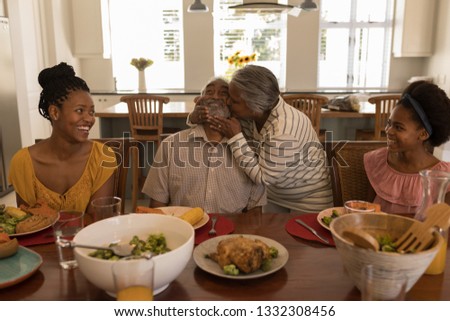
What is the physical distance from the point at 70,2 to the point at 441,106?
518 cm

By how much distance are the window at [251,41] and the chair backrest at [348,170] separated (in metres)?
4.36

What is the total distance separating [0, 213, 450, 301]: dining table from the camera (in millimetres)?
992

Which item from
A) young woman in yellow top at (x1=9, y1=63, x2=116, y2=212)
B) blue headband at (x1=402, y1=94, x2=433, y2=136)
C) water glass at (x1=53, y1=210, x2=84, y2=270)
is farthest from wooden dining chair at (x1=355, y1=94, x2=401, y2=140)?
water glass at (x1=53, y1=210, x2=84, y2=270)

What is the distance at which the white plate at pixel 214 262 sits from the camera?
1046 mm

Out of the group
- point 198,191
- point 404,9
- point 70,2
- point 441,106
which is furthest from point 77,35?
point 441,106

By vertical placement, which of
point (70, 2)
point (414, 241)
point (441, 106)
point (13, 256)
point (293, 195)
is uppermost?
point (70, 2)

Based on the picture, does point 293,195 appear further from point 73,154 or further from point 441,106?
point 73,154

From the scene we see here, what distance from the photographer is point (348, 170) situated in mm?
1892

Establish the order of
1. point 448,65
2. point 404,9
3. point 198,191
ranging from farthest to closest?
1. point 404,9
2. point 448,65
3. point 198,191

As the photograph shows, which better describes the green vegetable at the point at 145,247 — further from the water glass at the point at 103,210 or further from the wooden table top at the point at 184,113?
the wooden table top at the point at 184,113

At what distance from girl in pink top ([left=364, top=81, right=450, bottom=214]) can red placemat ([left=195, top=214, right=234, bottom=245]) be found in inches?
27.3

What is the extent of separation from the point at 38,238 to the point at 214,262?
57cm

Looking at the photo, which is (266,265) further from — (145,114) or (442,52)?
(442,52)

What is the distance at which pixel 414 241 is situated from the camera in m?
1.00
